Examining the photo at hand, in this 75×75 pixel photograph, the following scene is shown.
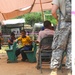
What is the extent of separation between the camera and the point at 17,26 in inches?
1382

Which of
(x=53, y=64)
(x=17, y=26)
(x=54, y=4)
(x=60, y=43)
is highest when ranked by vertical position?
(x=54, y=4)

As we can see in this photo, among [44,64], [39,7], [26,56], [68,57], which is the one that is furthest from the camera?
[39,7]

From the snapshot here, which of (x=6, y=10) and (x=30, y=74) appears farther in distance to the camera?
(x=6, y=10)

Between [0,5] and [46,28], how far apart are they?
2.67 metres

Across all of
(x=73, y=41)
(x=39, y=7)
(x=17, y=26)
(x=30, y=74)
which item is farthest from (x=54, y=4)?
(x=17, y=26)

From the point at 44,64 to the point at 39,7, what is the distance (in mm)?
4741

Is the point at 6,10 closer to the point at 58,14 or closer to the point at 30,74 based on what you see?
the point at 30,74

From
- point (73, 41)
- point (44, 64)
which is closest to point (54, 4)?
point (73, 41)

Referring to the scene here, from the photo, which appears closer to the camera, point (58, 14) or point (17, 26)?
point (58, 14)

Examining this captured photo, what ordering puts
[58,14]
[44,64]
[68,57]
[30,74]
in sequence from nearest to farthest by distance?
[68,57] → [58,14] → [30,74] → [44,64]

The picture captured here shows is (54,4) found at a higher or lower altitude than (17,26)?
higher

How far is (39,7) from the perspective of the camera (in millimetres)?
12852

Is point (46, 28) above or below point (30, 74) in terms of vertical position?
above

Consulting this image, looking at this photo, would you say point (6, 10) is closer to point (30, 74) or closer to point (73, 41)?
point (30, 74)
